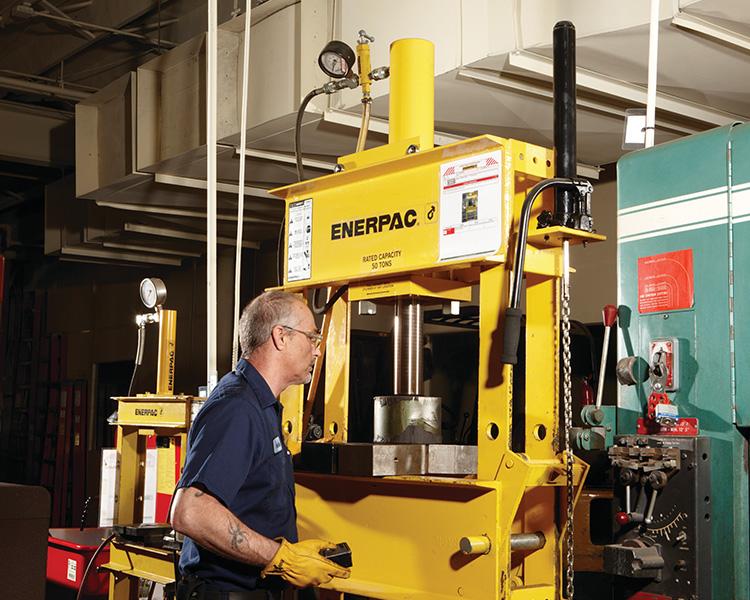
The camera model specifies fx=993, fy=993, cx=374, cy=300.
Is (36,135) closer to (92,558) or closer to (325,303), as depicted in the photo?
(92,558)

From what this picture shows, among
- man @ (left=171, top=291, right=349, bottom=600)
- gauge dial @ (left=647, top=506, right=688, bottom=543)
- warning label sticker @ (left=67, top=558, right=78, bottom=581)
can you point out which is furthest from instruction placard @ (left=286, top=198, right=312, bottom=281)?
warning label sticker @ (left=67, top=558, right=78, bottom=581)

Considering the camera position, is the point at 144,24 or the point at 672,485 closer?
the point at 672,485

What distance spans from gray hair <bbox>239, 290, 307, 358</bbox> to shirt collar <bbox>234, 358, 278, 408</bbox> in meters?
0.06

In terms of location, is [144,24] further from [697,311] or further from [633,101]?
[697,311]

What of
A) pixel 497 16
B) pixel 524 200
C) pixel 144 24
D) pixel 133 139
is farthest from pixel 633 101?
pixel 144 24

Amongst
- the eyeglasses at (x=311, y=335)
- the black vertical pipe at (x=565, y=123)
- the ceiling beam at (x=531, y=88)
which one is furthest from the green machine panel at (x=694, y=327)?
the ceiling beam at (x=531, y=88)

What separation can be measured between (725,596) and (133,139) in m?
4.67

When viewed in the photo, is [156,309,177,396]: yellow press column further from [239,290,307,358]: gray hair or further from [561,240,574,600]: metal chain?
[561,240,574,600]: metal chain

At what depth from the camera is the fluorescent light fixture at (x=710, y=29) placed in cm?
367

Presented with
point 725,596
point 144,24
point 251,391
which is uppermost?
point 144,24

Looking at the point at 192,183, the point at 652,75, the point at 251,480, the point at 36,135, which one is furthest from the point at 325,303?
the point at 36,135

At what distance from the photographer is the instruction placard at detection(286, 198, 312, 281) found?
3.09 meters

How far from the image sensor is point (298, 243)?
312cm

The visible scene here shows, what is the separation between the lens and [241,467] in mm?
2545
